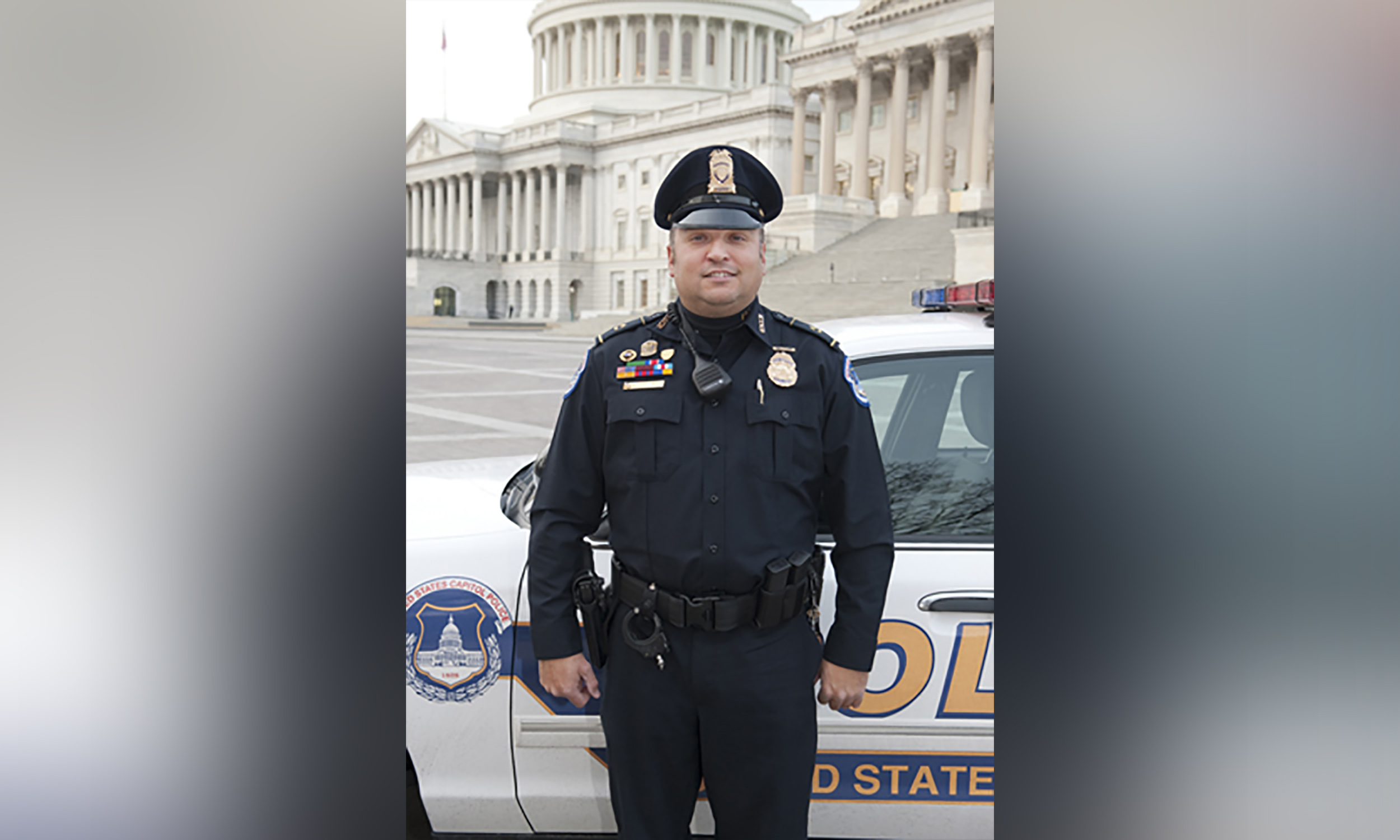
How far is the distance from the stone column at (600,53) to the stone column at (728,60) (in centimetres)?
771

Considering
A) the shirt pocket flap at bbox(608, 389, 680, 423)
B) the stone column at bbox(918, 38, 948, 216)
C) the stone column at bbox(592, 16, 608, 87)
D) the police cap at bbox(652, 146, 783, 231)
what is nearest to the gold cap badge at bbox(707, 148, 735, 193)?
the police cap at bbox(652, 146, 783, 231)

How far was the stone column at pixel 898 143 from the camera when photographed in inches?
1925

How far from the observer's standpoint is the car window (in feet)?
8.50

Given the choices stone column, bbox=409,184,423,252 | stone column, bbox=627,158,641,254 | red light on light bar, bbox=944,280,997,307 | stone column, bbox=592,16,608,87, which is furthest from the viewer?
stone column, bbox=409,184,423,252

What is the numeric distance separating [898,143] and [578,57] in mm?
31696

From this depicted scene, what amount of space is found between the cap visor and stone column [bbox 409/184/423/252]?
2974 inches

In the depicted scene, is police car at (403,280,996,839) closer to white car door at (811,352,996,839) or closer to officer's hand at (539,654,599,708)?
white car door at (811,352,996,839)

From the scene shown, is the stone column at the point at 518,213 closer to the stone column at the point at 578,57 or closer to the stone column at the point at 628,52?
the stone column at the point at 578,57

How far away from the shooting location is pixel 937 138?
48000 mm

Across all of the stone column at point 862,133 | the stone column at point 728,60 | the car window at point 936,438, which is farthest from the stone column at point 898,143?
the car window at point 936,438
